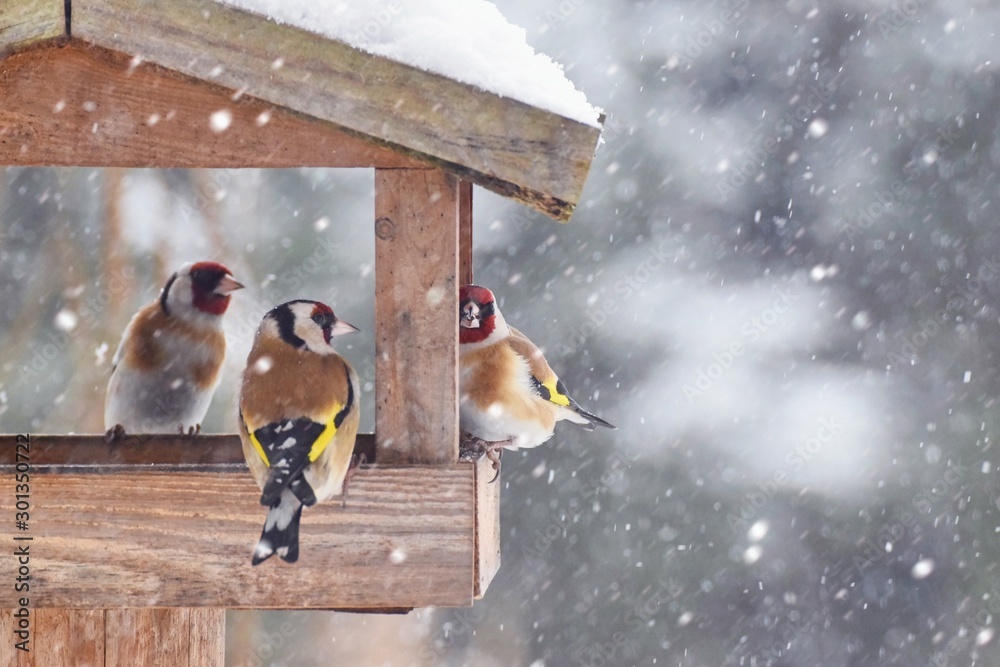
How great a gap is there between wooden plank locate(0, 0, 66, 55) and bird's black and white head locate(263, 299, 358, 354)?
0.69 meters

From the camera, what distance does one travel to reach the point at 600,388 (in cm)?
625

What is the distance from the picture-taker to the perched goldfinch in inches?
70.7

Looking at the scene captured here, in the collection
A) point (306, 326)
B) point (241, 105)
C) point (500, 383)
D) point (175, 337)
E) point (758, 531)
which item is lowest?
point (758, 531)

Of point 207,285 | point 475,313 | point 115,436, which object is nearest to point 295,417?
point 115,436

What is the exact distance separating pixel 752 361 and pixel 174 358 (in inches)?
173

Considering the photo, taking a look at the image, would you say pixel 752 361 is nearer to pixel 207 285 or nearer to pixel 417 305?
pixel 207 285

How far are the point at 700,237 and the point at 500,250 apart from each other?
42.9 inches

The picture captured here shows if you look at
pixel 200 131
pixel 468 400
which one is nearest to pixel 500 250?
pixel 468 400

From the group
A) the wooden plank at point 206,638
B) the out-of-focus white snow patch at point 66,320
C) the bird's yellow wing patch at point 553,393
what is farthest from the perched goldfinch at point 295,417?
the out-of-focus white snow patch at point 66,320

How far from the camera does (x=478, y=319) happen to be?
8.84 ft

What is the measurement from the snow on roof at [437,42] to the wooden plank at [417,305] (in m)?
0.19

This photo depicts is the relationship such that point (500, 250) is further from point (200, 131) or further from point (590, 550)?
point (200, 131)

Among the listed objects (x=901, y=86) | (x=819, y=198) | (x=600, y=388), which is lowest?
(x=600, y=388)

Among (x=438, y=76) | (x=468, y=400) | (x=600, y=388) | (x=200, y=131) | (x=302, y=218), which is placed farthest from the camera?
(x=600, y=388)
